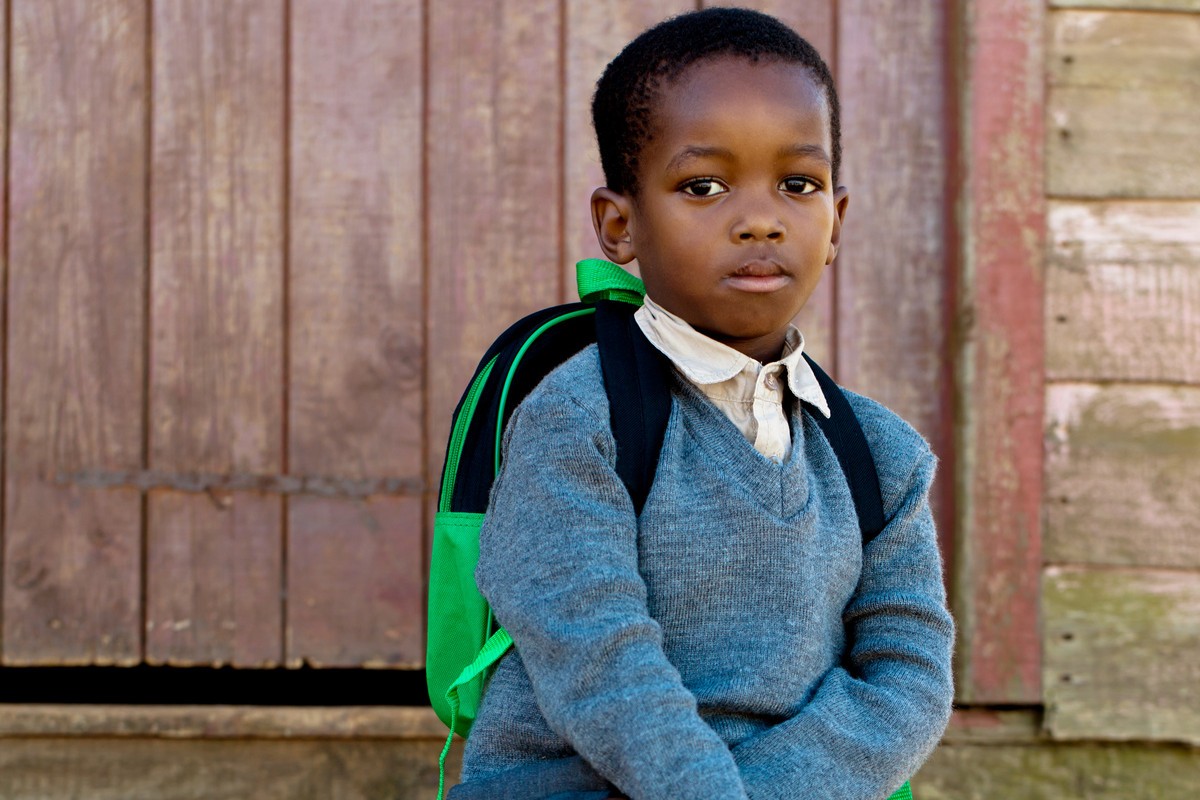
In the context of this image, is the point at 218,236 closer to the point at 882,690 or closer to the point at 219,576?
the point at 219,576

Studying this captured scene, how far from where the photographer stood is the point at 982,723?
2.41m

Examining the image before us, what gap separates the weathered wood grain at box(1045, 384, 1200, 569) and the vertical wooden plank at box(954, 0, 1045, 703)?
0.04m

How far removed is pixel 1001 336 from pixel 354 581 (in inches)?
51.5

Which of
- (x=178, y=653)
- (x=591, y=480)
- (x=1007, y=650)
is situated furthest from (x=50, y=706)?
(x=1007, y=650)

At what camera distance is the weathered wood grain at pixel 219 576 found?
2369mm

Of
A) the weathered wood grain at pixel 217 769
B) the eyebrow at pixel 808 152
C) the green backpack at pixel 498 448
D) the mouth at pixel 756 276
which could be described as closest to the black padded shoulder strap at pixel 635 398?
the green backpack at pixel 498 448

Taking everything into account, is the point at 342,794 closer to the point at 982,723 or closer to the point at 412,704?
the point at 412,704

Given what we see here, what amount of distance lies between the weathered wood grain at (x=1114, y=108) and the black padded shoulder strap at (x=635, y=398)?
1.43 m

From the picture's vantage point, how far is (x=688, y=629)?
117cm

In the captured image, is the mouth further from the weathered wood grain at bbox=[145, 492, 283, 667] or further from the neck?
the weathered wood grain at bbox=[145, 492, 283, 667]

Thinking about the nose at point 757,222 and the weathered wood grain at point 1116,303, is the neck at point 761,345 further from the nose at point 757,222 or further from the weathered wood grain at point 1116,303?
the weathered wood grain at point 1116,303

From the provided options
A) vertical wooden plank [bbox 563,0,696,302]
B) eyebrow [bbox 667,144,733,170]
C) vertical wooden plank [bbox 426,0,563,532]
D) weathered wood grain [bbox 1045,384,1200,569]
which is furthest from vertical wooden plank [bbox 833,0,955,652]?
eyebrow [bbox 667,144,733,170]

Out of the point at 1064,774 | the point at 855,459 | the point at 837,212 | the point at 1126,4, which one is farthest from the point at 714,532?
the point at 1126,4

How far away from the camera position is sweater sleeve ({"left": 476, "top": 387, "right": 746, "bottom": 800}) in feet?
3.48
